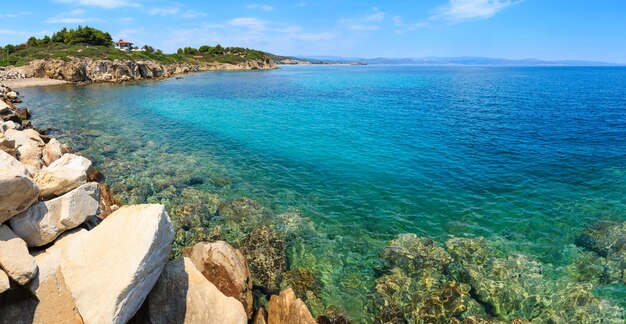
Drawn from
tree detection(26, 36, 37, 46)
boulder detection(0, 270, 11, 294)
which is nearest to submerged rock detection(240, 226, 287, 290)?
boulder detection(0, 270, 11, 294)

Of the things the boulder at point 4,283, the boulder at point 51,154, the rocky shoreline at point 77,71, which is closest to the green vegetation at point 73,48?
the rocky shoreline at point 77,71

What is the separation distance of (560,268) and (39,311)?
21.3m

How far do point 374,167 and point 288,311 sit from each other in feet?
61.1

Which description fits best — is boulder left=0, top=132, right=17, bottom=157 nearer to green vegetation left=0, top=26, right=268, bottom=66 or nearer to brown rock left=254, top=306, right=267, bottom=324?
brown rock left=254, top=306, right=267, bottom=324

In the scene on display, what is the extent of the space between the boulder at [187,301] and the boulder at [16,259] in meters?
3.46

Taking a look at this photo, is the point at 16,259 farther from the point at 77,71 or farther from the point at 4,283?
the point at 77,71

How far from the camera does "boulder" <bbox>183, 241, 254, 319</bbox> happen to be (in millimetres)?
13091

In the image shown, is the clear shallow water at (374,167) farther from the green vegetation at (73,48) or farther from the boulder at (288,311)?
the green vegetation at (73,48)

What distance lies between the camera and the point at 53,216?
36.8ft

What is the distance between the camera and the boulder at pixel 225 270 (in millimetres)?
13091

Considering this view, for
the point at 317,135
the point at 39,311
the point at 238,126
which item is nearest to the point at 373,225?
the point at 39,311

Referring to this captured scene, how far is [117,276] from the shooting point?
374 inches

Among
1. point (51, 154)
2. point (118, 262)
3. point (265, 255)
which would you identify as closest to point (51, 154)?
point (51, 154)

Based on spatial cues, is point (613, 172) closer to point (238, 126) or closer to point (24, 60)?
point (238, 126)
